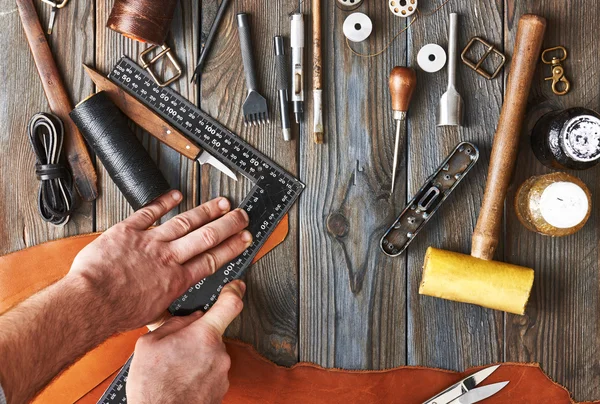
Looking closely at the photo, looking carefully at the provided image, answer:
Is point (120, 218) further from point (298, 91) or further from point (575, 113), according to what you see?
point (575, 113)

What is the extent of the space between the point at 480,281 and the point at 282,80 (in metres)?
0.62

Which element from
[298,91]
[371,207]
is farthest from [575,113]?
[298,91]

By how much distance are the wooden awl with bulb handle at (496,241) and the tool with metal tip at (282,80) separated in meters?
0.44

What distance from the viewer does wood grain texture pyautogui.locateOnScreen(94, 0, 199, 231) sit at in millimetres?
1236

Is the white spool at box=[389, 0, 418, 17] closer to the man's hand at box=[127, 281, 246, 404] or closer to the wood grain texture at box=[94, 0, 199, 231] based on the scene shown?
the wood grain texture at box=[94, 0, 199, 231]

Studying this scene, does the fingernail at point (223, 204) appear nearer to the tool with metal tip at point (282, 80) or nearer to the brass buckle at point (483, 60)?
the tool with metal tip at point (282, 80)

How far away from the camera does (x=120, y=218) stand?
1239mm

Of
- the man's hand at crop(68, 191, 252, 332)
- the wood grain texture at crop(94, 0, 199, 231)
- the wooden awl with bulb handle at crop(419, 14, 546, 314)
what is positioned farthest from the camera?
the wood grain texture at crop(94, 0, 199, 231)

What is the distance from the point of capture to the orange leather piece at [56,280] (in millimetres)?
1193

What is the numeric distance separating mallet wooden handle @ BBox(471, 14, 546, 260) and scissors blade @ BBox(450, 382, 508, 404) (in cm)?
30

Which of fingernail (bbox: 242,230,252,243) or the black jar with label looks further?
fingernail (bbox: 242,230,252,243)

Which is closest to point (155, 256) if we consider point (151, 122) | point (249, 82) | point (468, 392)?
point (151, 122)

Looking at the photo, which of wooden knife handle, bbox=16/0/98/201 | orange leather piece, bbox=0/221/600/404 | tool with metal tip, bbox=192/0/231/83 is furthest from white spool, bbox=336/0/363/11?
orange leather piece, bbox=0/221/600/404

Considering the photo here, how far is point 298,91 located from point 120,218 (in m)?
0.51
